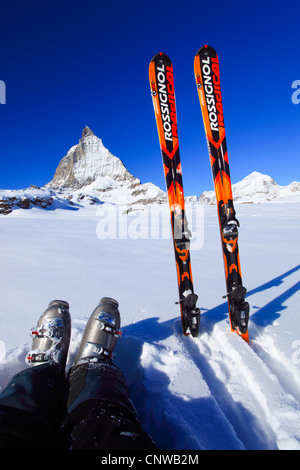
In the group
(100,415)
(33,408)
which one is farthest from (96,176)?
(100,415)

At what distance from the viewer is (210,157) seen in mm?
2482

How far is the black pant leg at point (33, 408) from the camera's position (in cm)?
80

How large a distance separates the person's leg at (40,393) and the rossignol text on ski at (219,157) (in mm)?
1504

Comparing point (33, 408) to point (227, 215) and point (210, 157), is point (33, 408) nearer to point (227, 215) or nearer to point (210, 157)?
point (227, 215)

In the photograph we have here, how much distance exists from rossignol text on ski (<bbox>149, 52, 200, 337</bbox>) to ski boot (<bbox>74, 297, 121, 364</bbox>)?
30.5 inches

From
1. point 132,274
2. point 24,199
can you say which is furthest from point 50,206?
point 132,274

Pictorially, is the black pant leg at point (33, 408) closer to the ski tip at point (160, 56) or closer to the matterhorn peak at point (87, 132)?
the ski tip at point (160, 56)

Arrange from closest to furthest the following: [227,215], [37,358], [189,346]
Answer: [37,358], [189,346], [227,215]

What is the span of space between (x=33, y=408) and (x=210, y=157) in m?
2.50

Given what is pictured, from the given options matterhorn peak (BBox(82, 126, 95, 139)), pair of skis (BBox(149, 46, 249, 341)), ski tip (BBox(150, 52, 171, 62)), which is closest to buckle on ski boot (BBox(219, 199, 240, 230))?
pair of skis (BBox(149, 46, 249, 341))

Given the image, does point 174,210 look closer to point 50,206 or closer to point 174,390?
point 174,390

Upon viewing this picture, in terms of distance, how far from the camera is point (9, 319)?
193 cm

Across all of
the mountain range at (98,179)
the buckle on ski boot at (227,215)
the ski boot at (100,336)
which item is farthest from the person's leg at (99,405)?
the mountain range at (98,179)
